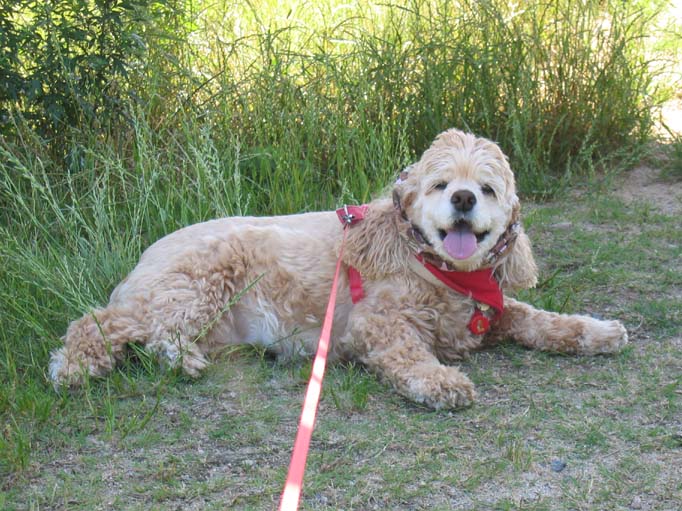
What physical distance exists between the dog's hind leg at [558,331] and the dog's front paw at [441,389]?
26.1 inches

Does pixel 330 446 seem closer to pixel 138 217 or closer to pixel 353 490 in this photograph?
pixel 353 490

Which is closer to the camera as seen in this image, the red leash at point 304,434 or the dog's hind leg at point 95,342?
the red leash at point 304,434

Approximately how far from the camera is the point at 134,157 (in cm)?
611

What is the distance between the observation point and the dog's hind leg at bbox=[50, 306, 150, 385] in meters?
4.22

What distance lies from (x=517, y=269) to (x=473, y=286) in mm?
271

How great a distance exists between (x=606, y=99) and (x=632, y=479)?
14.1 feet

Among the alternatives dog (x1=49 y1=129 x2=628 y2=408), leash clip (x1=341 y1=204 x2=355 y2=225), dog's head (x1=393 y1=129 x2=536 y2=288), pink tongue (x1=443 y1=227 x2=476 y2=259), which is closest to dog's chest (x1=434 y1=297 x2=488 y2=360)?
dog (x1=49 y1=129 x2=628 y2=408)

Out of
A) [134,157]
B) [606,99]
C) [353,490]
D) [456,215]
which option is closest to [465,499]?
[353,490]

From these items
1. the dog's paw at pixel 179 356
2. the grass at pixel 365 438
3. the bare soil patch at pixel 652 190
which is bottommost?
the grass at pixel 365 438

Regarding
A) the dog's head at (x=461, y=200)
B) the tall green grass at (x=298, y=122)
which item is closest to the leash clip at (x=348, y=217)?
the dog's head at (x=461, y=200)

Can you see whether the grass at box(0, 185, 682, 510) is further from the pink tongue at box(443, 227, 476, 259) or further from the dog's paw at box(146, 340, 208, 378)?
the pink tongue at box(443, 227, 476, 259)

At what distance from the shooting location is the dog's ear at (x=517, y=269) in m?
4.54

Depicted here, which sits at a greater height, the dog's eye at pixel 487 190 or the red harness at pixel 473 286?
the dog's eye at pixel 487 190

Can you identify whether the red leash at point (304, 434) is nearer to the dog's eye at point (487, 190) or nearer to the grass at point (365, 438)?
the grass at point (365, 438)
